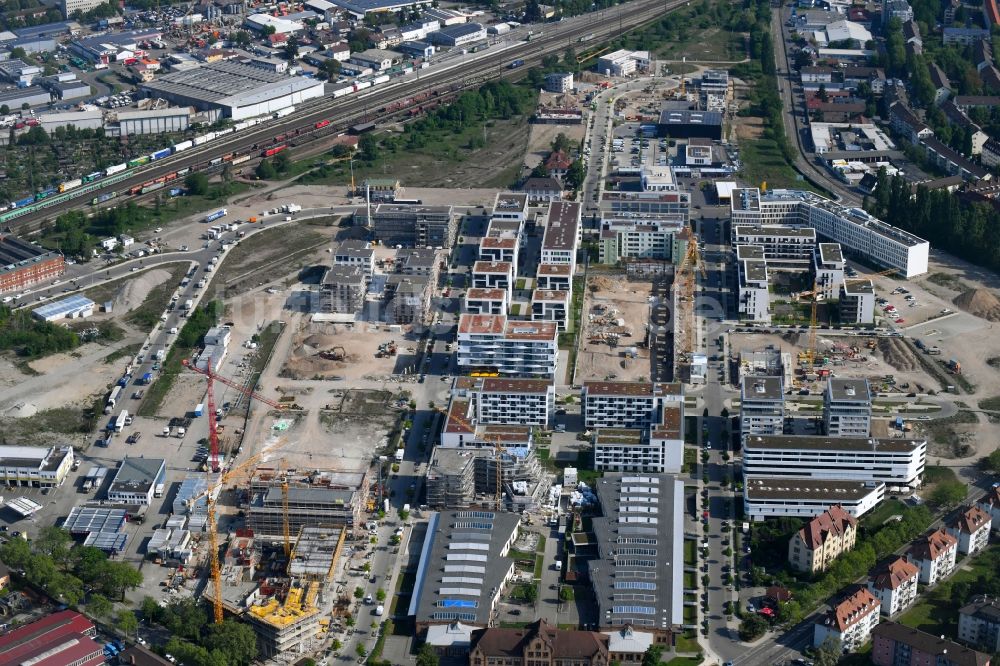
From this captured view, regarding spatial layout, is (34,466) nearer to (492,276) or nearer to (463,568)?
(463,568)

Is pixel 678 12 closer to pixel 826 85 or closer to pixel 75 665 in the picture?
pixel 826 85

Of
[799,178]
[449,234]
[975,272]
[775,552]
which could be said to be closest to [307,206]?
[449,234]

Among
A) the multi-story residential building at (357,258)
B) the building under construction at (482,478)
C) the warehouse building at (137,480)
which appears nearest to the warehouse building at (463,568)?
the building under construction at (482,478)

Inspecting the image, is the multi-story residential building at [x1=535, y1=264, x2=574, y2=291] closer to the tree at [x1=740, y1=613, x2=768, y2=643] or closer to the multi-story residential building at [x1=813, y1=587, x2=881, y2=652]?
the tree at [x1=740, y1=613, x2=768, y2=643]

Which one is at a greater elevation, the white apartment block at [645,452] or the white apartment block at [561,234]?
the white apartment block at [561,234]

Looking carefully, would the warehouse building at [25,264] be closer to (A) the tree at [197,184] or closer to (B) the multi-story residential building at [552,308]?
Answer: (A) the tree at [197,184]
